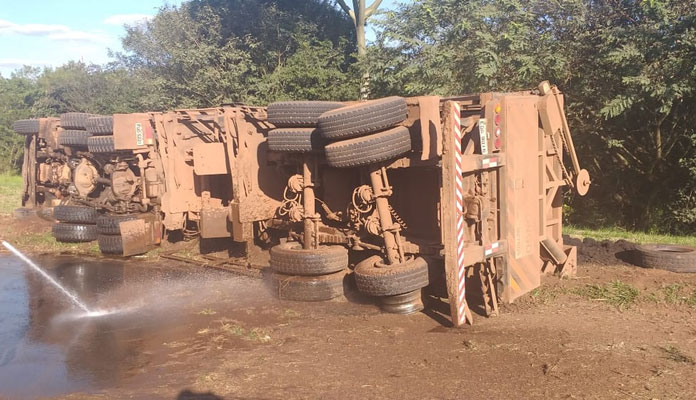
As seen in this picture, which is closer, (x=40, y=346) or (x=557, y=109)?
(x=40, y=346)

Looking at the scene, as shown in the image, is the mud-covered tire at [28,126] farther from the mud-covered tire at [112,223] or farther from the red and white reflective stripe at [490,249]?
the red and white reflective stripe at [490,249]

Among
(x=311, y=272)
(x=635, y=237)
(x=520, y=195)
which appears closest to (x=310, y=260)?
Result: (x=311, y=272)

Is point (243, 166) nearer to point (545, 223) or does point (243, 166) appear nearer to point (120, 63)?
point (545, 223)

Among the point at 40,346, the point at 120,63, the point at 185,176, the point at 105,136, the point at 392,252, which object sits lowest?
the point at 40,346

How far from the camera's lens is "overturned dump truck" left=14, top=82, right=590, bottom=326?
675cm

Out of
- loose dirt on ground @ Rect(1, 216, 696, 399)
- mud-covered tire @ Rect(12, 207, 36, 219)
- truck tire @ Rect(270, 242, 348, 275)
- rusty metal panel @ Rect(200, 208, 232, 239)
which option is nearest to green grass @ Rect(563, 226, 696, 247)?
loose dirt on ground @ Rect(1, 216, 696, 399)

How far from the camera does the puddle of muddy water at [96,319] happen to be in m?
5.70

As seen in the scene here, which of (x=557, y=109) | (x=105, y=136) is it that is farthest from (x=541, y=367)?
(x=105, y=136)

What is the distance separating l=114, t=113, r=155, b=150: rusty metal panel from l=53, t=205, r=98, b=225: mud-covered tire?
175cm

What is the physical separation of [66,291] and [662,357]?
778 centimetres

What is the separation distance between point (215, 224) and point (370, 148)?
4492 mm

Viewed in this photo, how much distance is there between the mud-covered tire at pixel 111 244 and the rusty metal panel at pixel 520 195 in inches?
298

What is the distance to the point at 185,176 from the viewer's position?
455 inches

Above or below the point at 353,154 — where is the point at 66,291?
below
